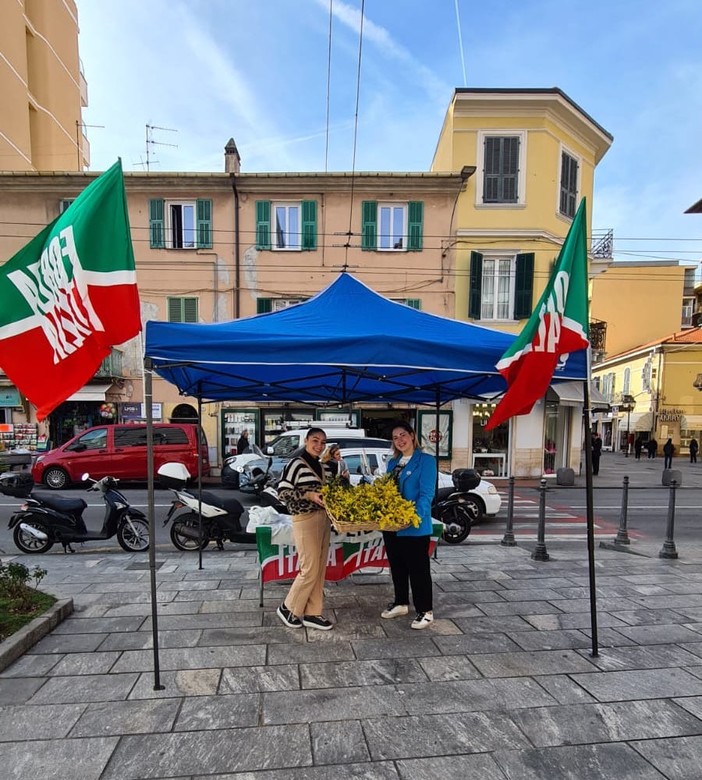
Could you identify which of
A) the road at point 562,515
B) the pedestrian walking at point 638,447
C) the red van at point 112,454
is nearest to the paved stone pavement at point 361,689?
→ the road at point 562,515

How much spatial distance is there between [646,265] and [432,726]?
42674 millimetres

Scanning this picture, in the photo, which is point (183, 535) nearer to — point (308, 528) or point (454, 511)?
point (308, 528)

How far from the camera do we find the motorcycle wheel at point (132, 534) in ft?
22.8

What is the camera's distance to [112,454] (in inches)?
504

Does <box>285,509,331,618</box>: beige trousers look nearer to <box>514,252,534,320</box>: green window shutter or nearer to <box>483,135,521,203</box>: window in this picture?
<box>514,252,534,320</box>: green window shutter

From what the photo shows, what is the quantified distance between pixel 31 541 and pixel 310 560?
215 inches

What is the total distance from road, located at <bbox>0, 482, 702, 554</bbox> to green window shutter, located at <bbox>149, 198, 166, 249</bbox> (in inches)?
346

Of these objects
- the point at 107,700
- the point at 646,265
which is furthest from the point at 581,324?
the point at 646,265

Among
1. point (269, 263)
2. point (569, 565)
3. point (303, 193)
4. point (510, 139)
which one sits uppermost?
point (510, 139)

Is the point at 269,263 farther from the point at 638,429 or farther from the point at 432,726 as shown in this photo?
the point at 638,429

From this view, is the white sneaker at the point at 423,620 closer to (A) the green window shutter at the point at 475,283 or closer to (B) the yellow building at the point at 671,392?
(A) the green window shutter at the point at 475,283

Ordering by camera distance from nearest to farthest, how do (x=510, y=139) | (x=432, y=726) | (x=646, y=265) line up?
(x=432, y=726) → (x=510, y=139) → (x=646, y=265)

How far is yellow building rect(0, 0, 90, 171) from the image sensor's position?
18.0 m

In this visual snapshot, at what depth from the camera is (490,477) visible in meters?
16.5
